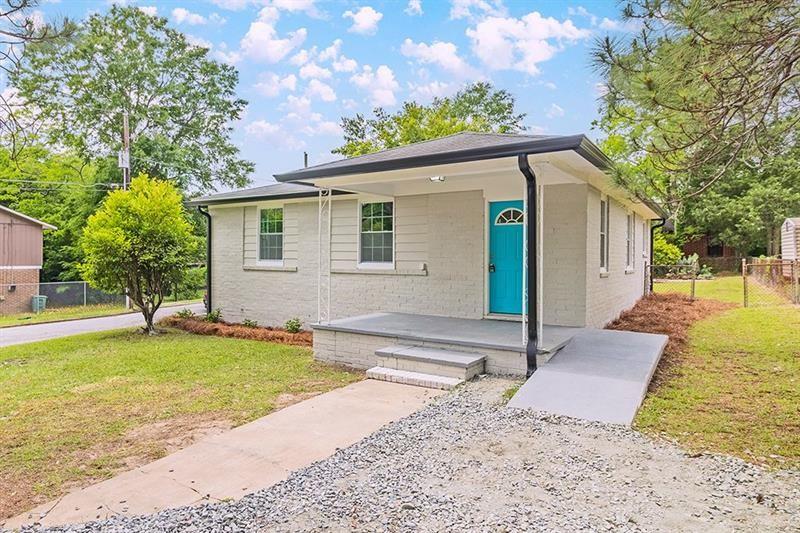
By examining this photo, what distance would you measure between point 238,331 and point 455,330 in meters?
5.54

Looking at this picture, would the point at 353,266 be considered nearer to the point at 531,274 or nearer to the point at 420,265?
the point at 420,265

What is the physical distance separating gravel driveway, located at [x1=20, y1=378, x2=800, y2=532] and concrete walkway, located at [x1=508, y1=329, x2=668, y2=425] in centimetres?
46

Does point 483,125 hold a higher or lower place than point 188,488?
higher

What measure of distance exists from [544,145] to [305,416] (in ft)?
12.8

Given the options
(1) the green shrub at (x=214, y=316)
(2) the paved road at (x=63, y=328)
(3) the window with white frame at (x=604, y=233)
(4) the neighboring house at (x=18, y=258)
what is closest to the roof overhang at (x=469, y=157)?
(3) the window with white frame at (x=604, y=233)

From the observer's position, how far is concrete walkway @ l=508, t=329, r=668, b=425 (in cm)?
475

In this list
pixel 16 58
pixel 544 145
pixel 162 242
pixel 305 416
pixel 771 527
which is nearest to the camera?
pixel 771 527

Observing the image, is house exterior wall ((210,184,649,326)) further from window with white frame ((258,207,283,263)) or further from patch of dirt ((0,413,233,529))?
patch of dirt ((0,413,233,529))

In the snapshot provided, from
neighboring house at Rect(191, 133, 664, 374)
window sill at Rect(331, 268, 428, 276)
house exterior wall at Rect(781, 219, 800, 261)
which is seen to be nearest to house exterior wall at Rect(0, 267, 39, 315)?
neighboring house at Rect(191, 133, 664, 374)

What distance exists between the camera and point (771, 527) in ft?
8.79

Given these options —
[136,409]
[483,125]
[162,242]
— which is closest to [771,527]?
[136,409]

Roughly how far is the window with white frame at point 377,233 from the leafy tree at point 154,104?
16.8 metres

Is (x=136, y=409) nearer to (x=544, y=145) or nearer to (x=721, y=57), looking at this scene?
(x=544, y=145)

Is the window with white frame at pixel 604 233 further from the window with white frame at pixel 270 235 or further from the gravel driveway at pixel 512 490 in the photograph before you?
the window with white frame at pixel 270 235
